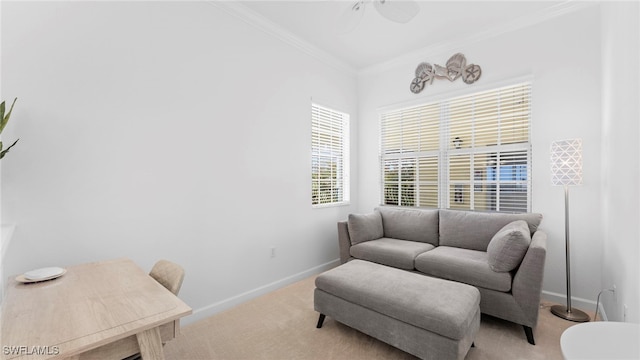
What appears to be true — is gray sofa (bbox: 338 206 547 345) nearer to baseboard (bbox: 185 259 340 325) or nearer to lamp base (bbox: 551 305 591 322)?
baseboard (bbox: 185 259 340 325)

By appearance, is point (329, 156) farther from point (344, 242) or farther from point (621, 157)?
point (621, 157)

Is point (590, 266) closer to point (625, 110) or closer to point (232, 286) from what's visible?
point (625, 110)

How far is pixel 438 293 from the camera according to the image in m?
1.82

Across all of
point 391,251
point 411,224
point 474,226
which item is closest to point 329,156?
point 411,224

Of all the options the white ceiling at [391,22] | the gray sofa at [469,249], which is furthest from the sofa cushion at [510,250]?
the white ceiling at [391,22]

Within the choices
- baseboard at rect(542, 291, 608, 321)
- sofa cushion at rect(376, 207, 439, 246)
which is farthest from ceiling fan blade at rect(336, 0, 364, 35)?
baseboard at rect(542, 291, 608, 321)

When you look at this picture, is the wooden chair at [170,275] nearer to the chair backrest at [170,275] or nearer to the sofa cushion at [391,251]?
the chair backrest at [170,275]

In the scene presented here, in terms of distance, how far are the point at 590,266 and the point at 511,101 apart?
1749 millimetres

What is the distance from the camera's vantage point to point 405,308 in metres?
1.73

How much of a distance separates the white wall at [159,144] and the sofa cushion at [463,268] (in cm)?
144

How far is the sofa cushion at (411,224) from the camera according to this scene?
3.19 metres

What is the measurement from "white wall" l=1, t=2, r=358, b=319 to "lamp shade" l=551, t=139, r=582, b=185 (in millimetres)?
2422

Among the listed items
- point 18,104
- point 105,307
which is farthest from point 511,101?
point 18,104

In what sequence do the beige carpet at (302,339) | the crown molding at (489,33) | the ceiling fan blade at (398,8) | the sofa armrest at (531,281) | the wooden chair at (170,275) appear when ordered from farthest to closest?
1. the crown molding at (489,33)
2. the sofa armrest at (531,281)
3. the beige carpet at (302,339)
4. the ceiling fan blade at (398,8)
5. the wooden chair at (170,275)
